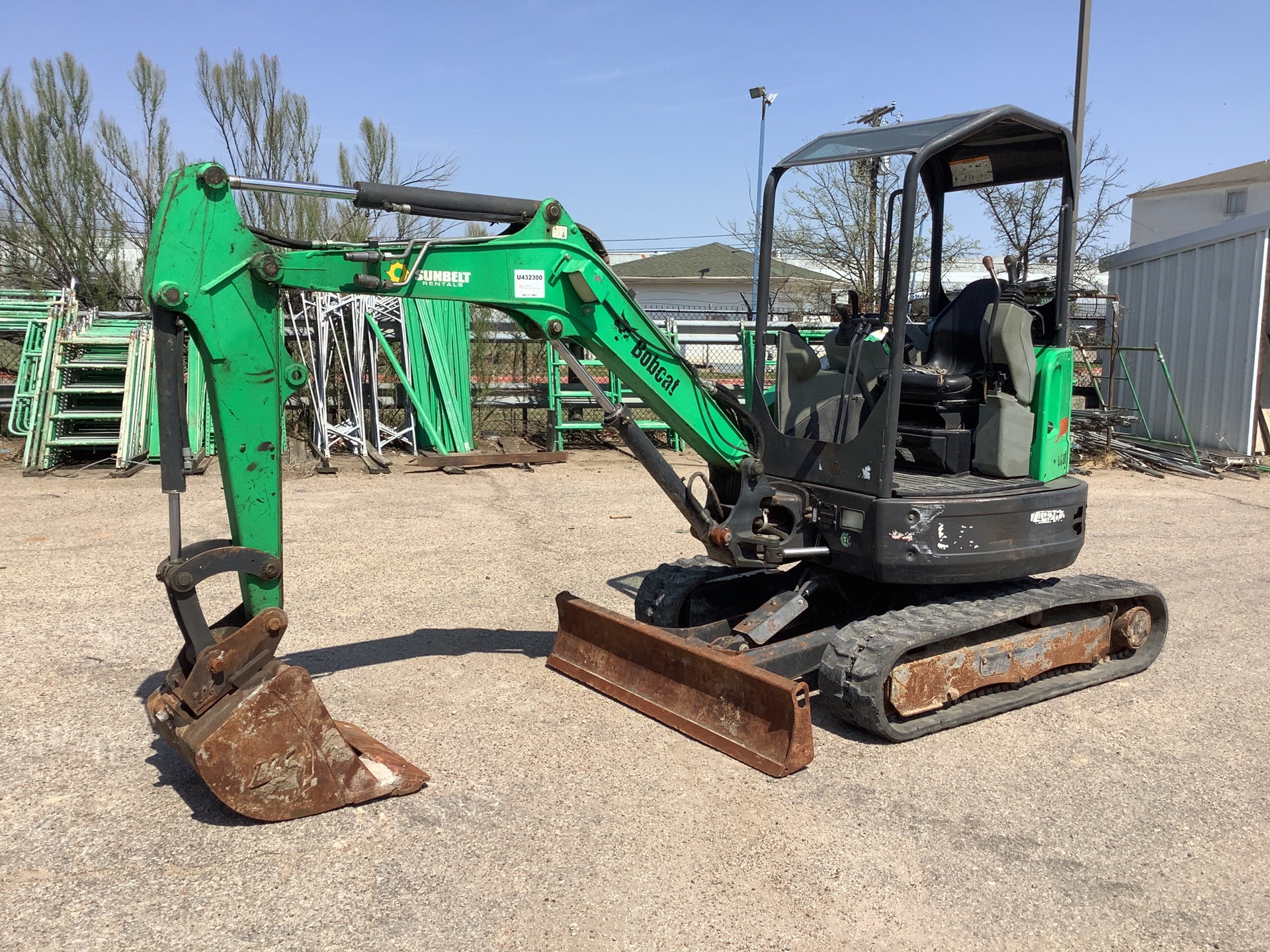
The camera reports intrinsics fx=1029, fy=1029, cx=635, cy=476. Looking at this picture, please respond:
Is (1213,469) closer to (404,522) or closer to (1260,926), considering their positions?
(404,522)

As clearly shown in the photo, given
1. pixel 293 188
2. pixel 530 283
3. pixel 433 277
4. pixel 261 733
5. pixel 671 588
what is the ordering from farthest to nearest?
pixel 671 588 → pixel 530 283 → pixel 433 277 → pixel 293 188 → pixel 261 733

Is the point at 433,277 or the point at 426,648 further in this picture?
the point at 426,648

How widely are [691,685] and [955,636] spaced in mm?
1359

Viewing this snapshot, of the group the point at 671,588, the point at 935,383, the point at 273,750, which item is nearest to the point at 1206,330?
the point at 935,383

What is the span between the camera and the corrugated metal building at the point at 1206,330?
47.4 ft

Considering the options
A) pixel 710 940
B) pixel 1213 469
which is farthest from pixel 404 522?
pixel 1213 469

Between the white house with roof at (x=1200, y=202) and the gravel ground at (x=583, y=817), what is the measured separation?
42.0 meters

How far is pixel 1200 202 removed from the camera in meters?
43.6

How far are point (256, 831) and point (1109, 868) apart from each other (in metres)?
3.20

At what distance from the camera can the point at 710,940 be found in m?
3.32

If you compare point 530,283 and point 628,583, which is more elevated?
point 530,283

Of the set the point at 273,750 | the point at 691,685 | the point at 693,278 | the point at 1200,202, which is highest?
the point at 1200,202

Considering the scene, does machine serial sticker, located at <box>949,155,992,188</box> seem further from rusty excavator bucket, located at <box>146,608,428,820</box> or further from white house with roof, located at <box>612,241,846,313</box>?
white house with roof, located at <box>612,241,846,313</box>

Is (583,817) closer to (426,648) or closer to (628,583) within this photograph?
(426,648)
